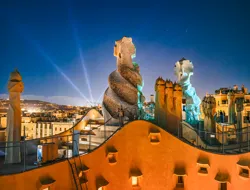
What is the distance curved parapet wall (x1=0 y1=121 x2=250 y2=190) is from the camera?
7.28 m

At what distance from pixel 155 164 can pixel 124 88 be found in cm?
384

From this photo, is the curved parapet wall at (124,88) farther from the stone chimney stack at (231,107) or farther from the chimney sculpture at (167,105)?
the stone chimney stack at (231,107)

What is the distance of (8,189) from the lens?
16.3 ft

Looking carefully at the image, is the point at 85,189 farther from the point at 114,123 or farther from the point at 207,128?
the point at 207,128

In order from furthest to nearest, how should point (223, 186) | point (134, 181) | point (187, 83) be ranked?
point (187, 83) → point (134, 181) → point (223, 186)

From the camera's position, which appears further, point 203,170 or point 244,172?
point 203,170

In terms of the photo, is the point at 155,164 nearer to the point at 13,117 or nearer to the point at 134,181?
the point at 134,181

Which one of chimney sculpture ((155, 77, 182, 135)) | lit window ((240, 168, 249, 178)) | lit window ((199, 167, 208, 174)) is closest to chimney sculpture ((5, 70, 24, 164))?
chimney sculpture ((155, 77, 182, 135))

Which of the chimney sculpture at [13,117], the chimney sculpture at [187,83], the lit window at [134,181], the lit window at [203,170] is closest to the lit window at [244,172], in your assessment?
the lit window at [203,170]

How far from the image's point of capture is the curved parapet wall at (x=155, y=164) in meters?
7.28

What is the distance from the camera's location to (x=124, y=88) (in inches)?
396

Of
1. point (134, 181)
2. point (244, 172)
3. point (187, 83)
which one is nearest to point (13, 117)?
point (134, 181)

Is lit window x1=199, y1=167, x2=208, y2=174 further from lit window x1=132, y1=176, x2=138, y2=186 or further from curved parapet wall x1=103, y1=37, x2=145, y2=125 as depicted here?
curved parapet wall x1=103, y1=37, x2=145, y2=125

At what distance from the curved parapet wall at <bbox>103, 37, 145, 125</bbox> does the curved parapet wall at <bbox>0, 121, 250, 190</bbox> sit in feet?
5.67
